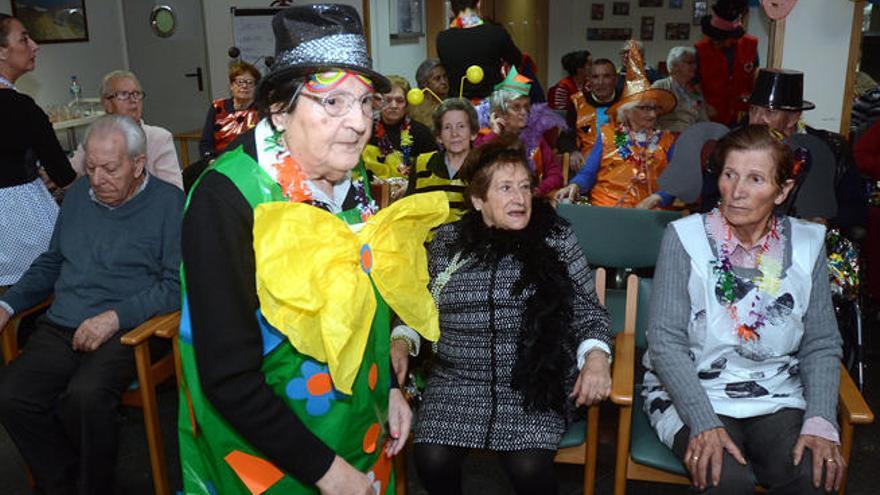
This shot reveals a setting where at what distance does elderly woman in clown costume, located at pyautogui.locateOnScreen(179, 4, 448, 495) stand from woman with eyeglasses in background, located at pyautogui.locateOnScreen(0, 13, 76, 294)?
212 cm

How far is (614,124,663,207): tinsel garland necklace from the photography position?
12.1 ft

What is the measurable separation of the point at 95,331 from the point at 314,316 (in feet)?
5.10

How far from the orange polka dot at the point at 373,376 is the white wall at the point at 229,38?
19.1 ft

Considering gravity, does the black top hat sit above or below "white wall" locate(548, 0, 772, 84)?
below

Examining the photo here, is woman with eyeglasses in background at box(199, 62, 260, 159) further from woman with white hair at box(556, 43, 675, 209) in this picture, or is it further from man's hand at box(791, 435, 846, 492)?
man's hand at box(791, 435, 846, 492)

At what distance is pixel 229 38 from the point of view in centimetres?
691

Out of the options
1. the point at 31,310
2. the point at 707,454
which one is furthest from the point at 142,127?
the point at 707,454

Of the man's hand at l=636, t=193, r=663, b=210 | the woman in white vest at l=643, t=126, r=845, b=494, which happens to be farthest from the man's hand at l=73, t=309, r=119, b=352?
the man's hand at l=636, t=193, r=663, b=210

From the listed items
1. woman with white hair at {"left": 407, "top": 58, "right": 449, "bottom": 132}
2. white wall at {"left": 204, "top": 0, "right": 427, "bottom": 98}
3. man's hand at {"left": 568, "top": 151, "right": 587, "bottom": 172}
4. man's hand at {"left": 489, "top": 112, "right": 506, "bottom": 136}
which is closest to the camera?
man's hand at {"left": 489, "top": 112, "right": 506, "bottom": 136}

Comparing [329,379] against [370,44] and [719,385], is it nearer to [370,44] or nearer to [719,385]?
[719,385]

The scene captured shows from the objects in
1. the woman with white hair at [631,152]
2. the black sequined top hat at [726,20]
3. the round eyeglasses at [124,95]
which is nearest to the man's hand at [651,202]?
the woman with white hair at [631,152]

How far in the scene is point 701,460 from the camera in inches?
76.4

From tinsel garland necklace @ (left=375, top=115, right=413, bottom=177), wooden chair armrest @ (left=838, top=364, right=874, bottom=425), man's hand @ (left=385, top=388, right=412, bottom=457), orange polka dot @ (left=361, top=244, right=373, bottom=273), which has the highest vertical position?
orange polka dot @ (left=361, top=244, right=373, bottom=273)

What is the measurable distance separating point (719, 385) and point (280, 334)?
1.37 m
